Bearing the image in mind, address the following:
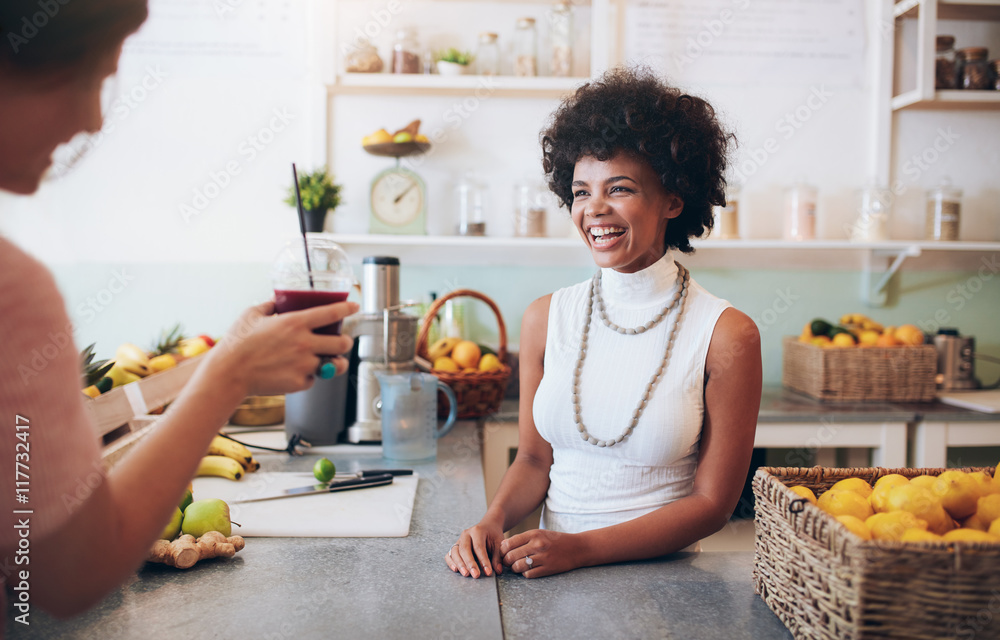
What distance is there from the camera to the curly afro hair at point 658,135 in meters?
1.36

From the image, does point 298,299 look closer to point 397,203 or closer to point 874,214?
point 397,203

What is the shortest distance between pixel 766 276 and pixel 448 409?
4.84ft

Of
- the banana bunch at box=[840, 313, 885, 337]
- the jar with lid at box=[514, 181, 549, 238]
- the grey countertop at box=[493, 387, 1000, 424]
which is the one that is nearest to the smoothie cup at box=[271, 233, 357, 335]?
the grey countertop at box=[493, 387, 1000, 424]

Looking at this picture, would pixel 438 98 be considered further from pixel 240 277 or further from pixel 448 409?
pixel 448 409

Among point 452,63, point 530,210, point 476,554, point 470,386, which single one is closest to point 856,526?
point 476,554

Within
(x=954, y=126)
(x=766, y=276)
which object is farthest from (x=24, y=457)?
(x=954, y=126)

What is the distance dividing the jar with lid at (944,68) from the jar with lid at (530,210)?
5.02ft

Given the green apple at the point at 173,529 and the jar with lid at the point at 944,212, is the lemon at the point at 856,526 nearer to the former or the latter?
the green apple at the point at 173,529

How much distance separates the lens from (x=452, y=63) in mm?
2574

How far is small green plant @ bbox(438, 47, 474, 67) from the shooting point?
101 inches

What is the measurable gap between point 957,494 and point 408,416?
1177 millimetres

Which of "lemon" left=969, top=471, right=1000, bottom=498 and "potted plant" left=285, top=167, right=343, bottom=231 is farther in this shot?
"potted plant" left=285, top=167, right=343, bottom=231

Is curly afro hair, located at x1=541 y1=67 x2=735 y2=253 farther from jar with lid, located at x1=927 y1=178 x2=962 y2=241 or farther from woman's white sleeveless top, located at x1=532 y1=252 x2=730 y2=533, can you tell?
jar with lid, located at x1=927 y1=178 x2=962 y2=241

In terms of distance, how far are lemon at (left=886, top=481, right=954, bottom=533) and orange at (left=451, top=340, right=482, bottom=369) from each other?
150cm
